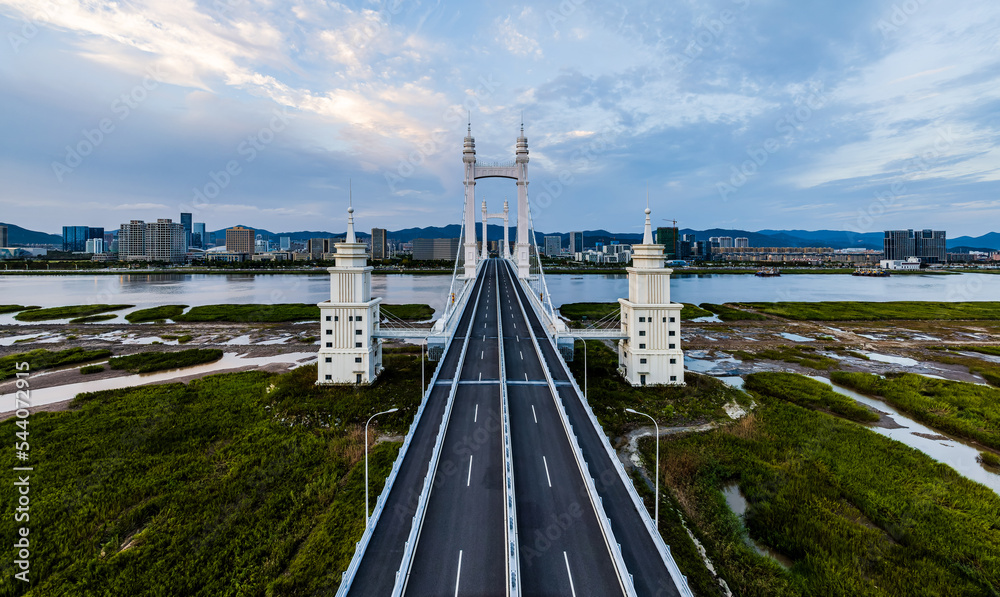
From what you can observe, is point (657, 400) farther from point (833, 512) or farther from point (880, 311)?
point (880, 311)

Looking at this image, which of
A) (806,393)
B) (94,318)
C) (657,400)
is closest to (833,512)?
(657,400)

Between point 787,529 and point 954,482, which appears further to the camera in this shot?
point 954,482

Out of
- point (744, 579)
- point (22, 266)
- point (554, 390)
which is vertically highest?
point (22, 266)

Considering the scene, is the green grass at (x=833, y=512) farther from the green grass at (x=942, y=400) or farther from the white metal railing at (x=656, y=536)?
the green grass at (x=942, y=400)

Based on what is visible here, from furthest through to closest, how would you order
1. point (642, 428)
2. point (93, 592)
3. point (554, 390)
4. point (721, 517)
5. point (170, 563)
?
1. point (642, 428)
2. point (554, 390)
3. point (721, 517)
4. point (170, 563)
5. point (93, 592)

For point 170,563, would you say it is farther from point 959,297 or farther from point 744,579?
point 959,297

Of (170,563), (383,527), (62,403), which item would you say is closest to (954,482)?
(383,527)

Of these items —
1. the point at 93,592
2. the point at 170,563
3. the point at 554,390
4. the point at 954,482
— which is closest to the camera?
the point at 93,592

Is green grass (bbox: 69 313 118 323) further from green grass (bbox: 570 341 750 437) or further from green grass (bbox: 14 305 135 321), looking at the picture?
green grass (bbox: 570 341 750 437)

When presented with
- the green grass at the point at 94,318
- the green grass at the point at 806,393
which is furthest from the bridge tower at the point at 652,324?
the green grass at the point at 94,318

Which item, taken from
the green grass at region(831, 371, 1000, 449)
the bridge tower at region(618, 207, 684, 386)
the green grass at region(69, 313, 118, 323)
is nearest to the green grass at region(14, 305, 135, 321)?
the green grass at region(69, 313, 118, 323)
